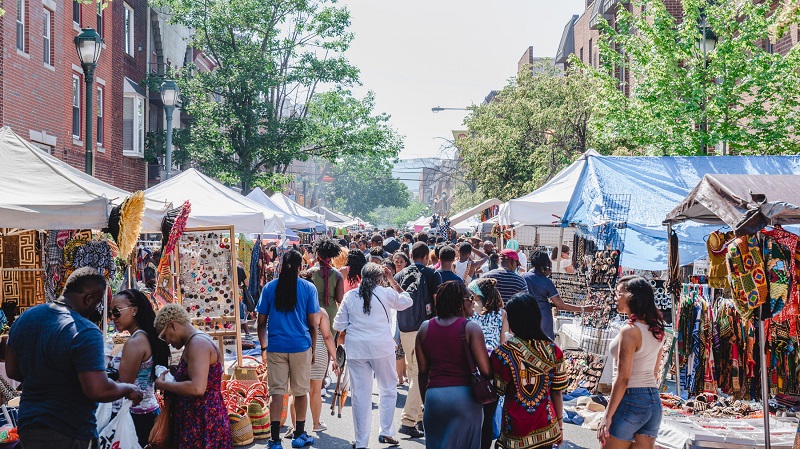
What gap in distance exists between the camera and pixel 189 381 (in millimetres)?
5402

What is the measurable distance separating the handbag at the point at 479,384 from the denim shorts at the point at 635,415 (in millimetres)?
931

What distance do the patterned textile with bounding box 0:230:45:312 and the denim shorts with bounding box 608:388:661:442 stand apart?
274 inches

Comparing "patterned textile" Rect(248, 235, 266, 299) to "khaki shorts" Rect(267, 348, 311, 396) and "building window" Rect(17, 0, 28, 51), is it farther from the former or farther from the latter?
"khaki shorts" Rect(267, 348, 311, 396)

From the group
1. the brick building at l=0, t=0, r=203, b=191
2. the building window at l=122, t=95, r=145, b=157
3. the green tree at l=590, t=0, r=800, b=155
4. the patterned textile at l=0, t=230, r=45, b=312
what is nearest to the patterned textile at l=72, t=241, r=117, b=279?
the patterned textile at l=0, t=230, r=45, b=312

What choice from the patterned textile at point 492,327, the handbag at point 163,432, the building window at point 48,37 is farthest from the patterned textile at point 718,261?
the building window at point 48,37

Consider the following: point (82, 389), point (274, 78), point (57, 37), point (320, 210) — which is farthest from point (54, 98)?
point (320, 210)

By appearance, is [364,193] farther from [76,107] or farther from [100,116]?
[76,107]

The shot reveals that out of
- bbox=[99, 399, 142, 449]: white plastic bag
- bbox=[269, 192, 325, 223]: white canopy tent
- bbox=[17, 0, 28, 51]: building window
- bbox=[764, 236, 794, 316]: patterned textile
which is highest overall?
bbox=[17, 0, 28, 51]: building window

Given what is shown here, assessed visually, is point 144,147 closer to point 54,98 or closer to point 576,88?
point 54,98

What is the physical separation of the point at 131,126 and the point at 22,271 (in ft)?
68.5

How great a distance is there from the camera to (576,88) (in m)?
27.8

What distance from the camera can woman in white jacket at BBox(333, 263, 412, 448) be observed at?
809 cm

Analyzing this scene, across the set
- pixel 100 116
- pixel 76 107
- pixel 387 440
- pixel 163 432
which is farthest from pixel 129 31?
pixel 163 432

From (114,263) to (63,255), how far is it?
0.53 metres
